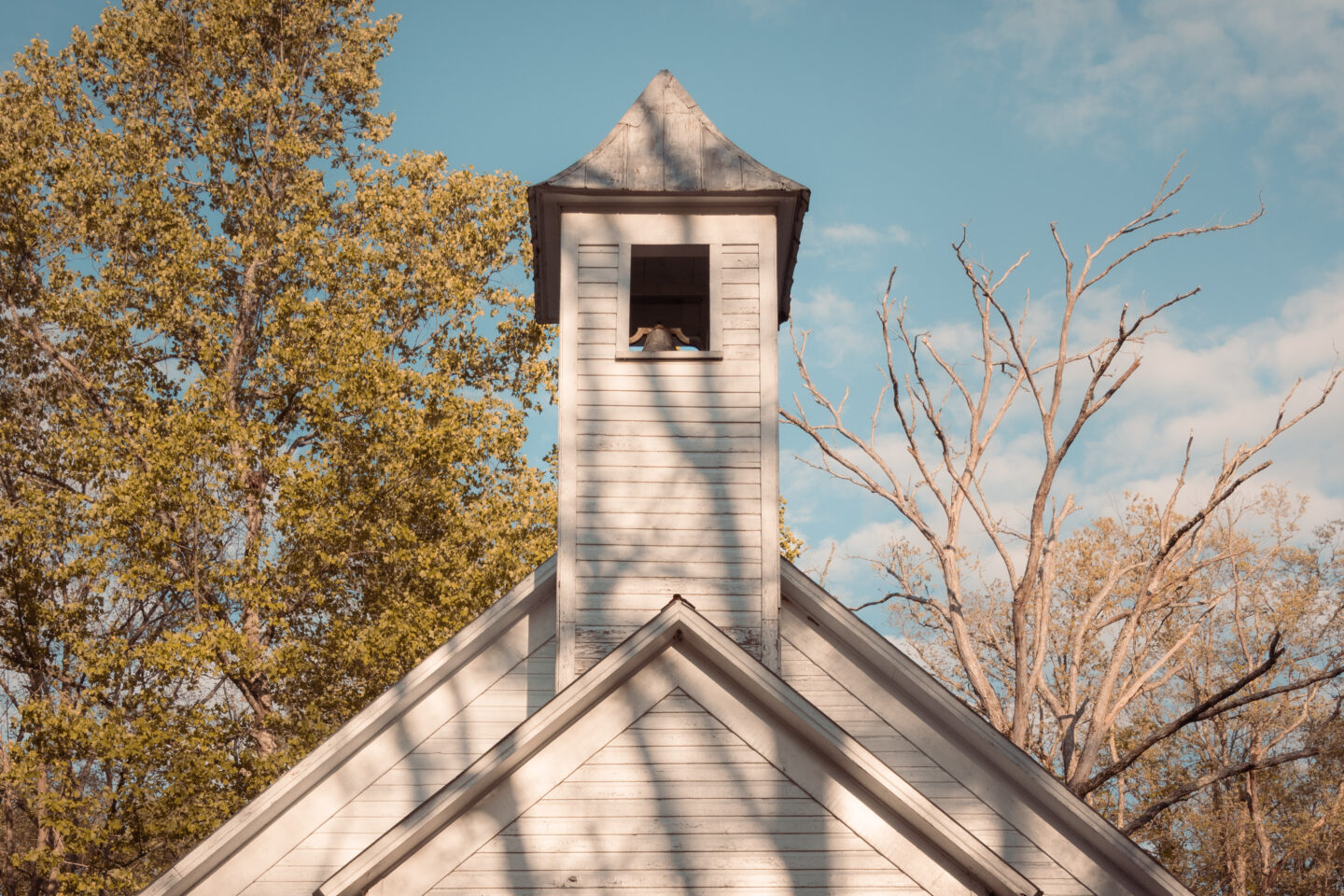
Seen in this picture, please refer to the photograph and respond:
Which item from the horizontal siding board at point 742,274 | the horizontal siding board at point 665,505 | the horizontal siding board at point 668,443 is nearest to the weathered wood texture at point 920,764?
the horizontal siding board at point 665,505

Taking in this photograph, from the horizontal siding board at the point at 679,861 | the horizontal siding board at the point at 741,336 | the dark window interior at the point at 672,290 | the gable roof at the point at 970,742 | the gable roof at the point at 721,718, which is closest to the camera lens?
the gable roof at the point at 721,718

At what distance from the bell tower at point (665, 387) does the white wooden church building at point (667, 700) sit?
0.02 m

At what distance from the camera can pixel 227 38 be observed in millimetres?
20672

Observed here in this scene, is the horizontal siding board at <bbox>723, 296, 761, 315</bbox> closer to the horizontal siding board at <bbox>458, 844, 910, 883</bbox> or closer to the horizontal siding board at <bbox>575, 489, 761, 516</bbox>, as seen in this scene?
the horizontal siding board at <bbox>575, 489, 761, 516</bbox>

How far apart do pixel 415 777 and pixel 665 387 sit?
3.67 meters

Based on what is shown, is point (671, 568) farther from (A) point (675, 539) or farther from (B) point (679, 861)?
(B) point (679, 861)

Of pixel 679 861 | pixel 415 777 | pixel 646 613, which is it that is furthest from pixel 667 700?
pixel 415 777

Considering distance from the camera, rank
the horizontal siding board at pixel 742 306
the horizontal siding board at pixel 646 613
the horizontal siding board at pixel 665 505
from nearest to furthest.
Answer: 1. the horizontal siding board at pixel 646 613
2. the horizontal siding board at pixel 665 505
3. the horizontal siding board at pixel 742 306

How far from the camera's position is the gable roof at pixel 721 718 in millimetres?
6344

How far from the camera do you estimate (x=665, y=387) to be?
9.09 metres

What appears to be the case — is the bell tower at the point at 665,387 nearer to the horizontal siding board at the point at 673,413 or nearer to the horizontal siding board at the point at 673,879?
the horizontal siding board at the point at 673,413

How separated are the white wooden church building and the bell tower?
0.02m

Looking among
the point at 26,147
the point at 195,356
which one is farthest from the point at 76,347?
the point at 26,147

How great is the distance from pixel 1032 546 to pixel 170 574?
43.0ft
